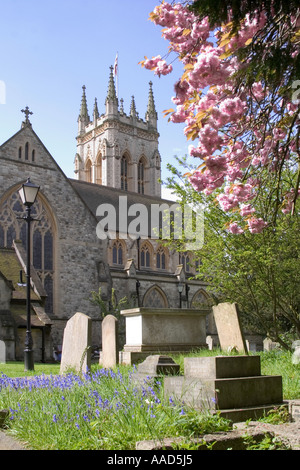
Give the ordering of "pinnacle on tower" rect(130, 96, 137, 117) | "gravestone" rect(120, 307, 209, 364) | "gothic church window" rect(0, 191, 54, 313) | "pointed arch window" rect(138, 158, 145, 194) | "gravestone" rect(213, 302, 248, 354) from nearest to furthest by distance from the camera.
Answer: "gravestone" rect(213, 302, 248, 354), "gravestone" rect(120, 307, 209, 364), "gothic church window" rect(0, 191, 54, 313), "pointed arch window" rect(138, 158, 145, 194), "pinnacle on tower" rect(130, 96, 137, 117)

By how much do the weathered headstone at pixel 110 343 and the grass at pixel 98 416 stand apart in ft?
16.4

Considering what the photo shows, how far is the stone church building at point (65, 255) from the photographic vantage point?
24.2 metres

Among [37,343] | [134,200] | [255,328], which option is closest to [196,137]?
[37,343]

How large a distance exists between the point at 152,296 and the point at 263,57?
3253cm

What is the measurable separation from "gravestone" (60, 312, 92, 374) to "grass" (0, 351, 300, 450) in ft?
8.73

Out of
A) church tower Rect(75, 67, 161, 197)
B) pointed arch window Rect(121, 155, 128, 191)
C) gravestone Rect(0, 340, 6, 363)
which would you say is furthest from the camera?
pointed arch window Rect(121, 155, 128, 191)

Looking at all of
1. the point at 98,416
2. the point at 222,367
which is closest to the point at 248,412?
the point at 222,367

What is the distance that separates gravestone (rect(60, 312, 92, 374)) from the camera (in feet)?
33.6

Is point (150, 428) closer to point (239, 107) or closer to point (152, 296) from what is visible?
point (239, 107)

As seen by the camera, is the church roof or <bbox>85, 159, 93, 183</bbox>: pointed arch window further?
<bbox>85, 159, 93, 183</bbox>: pointed arch window

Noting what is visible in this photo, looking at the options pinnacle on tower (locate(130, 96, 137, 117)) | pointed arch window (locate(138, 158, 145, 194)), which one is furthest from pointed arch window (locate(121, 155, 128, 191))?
pinnacle on tower (locate(130, 96, 137, 117))

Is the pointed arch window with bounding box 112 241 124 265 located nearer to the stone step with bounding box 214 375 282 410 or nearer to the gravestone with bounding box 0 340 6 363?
the gravestone with bounding box 0 340 6 363

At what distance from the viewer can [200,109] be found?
579cm

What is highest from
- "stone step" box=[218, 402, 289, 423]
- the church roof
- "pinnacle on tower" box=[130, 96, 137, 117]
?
"pinnacle on tower" box=[130, 96, 137, 117]
